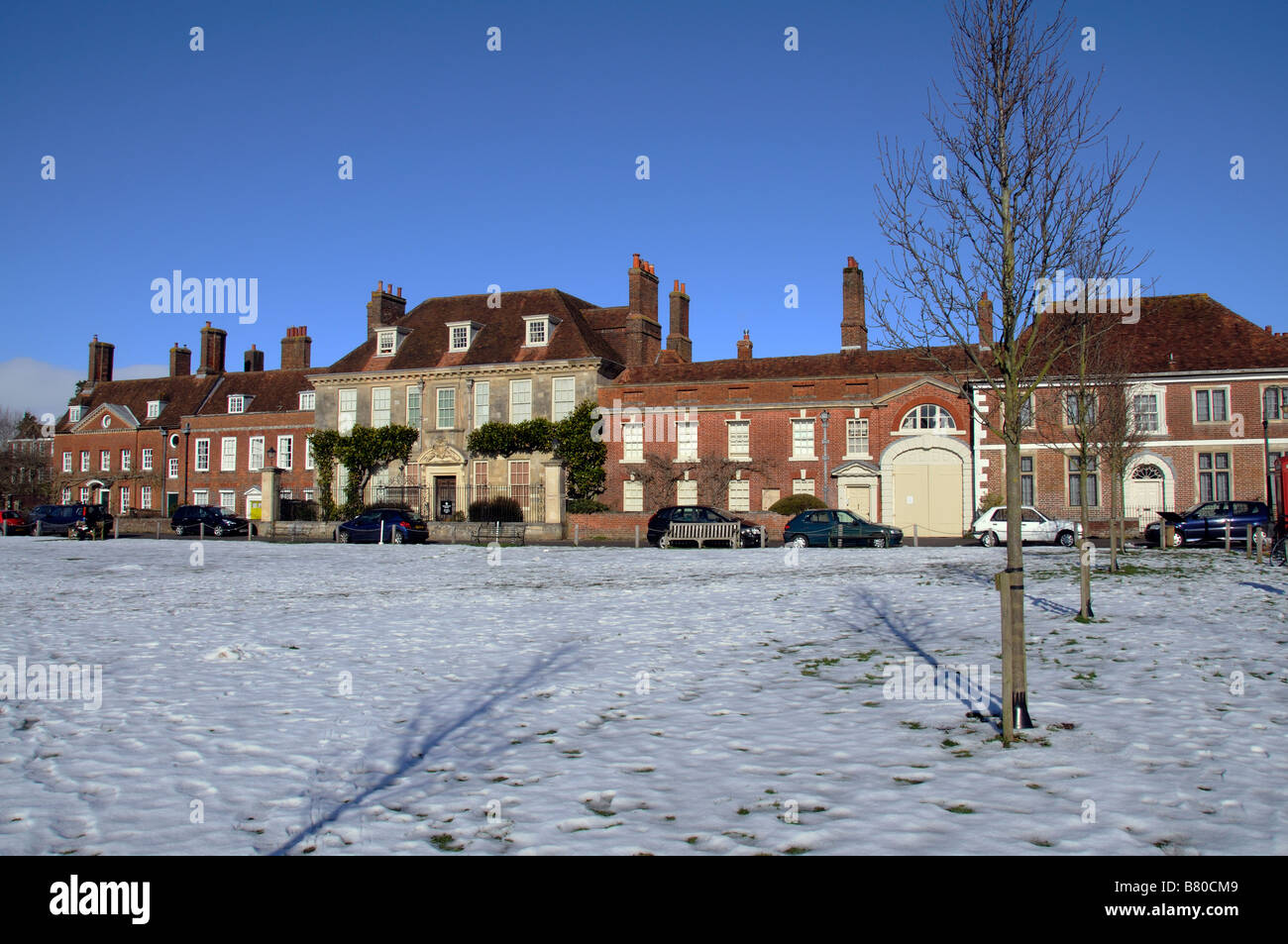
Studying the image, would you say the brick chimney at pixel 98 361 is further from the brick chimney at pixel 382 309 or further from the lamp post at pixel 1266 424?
the lamp post at pixel 1266 424

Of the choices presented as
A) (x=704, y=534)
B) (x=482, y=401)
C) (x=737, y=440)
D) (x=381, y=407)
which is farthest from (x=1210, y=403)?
(x=381, y=407)

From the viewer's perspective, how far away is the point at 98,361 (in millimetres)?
68688

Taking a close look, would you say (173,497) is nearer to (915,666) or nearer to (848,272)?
(848,272)

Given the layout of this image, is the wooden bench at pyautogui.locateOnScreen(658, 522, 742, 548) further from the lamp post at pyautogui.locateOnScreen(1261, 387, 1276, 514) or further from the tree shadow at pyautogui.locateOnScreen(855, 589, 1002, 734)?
the lamp post at pyautogui.locateOnScreen(1261, 387, 1276, 514)

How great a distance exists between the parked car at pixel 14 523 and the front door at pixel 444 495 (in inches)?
843

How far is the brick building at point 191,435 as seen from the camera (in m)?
56.4

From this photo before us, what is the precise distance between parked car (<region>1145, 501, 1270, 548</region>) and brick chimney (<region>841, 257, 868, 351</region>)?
15.9 m

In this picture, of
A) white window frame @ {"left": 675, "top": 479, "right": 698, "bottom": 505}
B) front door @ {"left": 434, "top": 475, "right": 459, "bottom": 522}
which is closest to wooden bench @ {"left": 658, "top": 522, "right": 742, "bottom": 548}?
white window frame @ {"left": 675, "top": 479, "right": 698, "bottom": 505}

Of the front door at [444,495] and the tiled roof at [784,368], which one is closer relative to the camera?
the tiled roof at [784,368]

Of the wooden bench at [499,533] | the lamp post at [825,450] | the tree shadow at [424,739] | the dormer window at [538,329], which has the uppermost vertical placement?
the dormer window at [538,329]

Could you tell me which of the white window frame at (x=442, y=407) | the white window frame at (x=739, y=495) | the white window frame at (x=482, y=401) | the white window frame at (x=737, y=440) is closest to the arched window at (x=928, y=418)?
the white window frame at (x=737, y=440)

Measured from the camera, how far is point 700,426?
138ft
